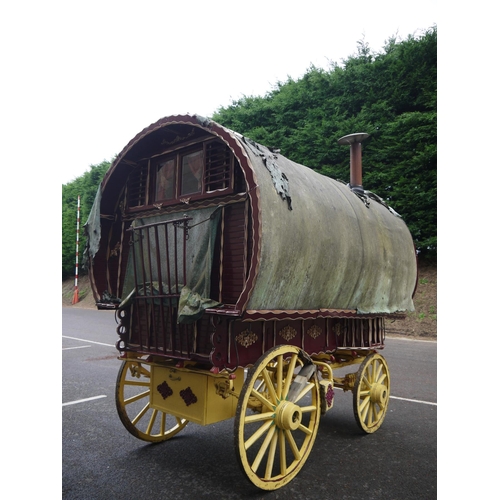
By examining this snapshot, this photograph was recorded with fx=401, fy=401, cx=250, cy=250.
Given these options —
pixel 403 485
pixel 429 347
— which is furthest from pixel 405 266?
pixel 429 347

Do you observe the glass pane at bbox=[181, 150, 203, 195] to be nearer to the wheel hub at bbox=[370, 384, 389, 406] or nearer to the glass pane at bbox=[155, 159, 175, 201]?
the glass pane at bbox=[155, 159, 175, 201]

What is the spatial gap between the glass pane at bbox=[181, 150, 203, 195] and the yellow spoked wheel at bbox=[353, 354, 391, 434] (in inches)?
113

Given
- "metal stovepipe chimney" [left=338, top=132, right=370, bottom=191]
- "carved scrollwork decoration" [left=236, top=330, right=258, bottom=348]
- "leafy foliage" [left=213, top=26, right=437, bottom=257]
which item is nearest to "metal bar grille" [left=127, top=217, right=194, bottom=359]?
"carved scrollwork decoration" [left=236, top=330, right=258, bottom=348]

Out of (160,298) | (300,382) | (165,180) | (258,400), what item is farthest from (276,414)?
(165,180)

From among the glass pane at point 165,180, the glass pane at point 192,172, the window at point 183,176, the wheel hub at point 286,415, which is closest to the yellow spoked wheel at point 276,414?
the wheel hub at point 286,415

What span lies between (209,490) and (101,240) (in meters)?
2.90

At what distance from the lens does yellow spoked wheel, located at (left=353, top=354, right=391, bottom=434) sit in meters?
4.61

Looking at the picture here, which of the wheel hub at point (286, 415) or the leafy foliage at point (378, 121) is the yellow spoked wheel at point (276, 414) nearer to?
the wheel hub at point (286, 415)

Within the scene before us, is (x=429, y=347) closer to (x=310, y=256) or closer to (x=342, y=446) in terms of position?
(x=342, y=446)

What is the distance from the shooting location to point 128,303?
160 inches

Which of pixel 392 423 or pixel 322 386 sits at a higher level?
pixel 322 386

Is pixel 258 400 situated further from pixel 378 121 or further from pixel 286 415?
pixel 378 121

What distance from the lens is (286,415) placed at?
11.0ft

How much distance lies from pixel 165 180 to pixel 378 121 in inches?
504
